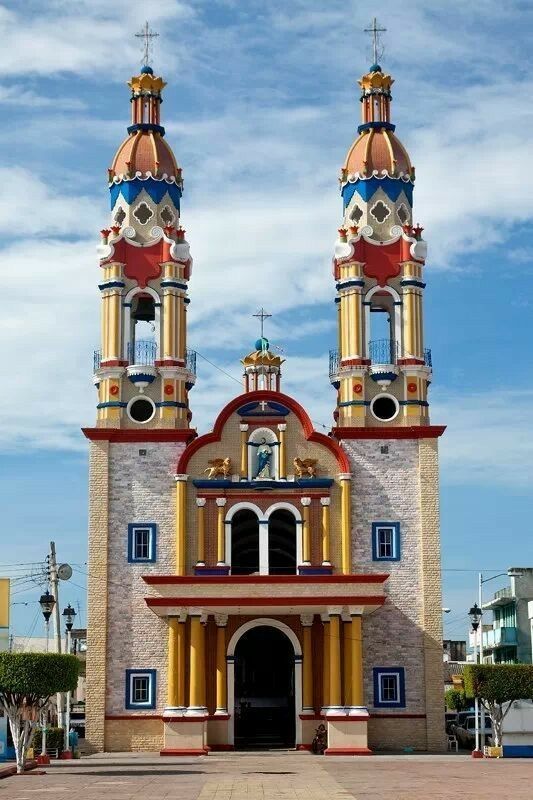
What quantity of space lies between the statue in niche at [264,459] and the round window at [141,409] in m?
4.81

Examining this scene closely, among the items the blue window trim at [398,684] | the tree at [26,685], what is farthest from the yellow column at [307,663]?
the tree at [26,685]

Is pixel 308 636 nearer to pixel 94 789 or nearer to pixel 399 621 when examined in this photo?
pixel 399 621

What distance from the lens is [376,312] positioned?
188 ft

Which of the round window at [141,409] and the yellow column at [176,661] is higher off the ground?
the round window at [141,409]

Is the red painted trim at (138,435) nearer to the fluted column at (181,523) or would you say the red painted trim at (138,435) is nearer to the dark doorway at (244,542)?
the fluted column at (181,523)

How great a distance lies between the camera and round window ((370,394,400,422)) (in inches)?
2140

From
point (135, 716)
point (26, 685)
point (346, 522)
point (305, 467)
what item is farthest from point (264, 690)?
point (26, 685)

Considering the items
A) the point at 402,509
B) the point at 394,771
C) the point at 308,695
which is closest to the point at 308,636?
the point at 308,695

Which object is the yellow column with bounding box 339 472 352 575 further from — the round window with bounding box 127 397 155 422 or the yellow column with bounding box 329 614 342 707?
the round window with bounding box 127 397 155 422

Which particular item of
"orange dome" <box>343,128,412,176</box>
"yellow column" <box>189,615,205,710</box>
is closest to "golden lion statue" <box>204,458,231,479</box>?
"yellow column" <box>189,615,205,710</box>

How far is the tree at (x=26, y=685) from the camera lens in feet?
140

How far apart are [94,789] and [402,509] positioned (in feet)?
73.9

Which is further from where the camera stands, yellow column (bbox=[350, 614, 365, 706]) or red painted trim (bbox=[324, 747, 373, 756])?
yellow column (bbox=[350, 614, 365, 706])

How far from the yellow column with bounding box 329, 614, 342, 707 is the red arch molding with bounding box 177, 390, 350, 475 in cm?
659
